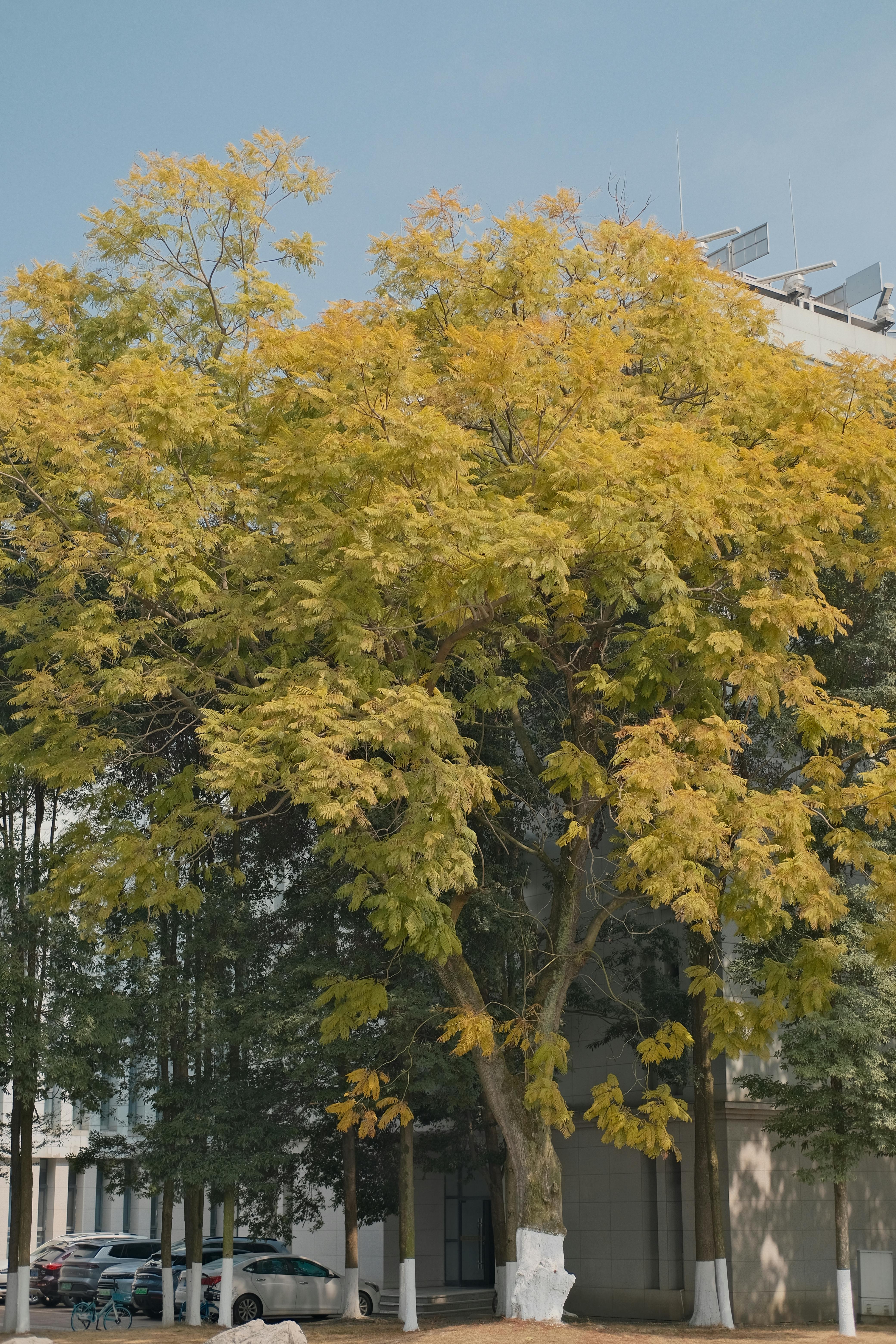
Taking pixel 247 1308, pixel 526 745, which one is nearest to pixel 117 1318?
pixel 247 1308

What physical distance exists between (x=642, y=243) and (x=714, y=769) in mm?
6054

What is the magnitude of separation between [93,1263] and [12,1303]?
11544 millimetres

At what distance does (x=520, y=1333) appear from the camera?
13070 millimetres

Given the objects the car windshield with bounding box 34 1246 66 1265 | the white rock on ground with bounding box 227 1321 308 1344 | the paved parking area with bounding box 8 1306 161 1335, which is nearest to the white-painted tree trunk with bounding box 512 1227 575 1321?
the white rock on ground with bounding box 227 1321 308 1344

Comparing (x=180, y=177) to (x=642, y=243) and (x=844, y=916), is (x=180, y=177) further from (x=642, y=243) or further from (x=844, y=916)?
(x=844, y=916)

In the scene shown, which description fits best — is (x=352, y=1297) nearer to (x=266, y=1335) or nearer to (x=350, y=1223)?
(x=350, y=1223)

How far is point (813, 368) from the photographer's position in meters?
13.8

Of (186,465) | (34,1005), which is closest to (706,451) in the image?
(186,465)

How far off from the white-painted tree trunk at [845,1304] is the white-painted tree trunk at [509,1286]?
14.1 ft

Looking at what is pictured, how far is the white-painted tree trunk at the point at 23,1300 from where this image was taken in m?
19.0

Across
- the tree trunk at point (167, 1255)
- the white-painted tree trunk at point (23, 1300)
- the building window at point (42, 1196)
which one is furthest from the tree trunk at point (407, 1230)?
the building window at point (42, 1196)

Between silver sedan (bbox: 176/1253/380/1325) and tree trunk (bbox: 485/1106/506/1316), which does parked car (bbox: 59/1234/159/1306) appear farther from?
tree trunk (bbox: 485/1106/506/1316)

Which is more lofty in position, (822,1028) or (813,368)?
(813,368)

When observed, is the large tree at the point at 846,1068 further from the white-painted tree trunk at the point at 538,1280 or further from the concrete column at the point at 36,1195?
the concrete column at the point at 36,1195
